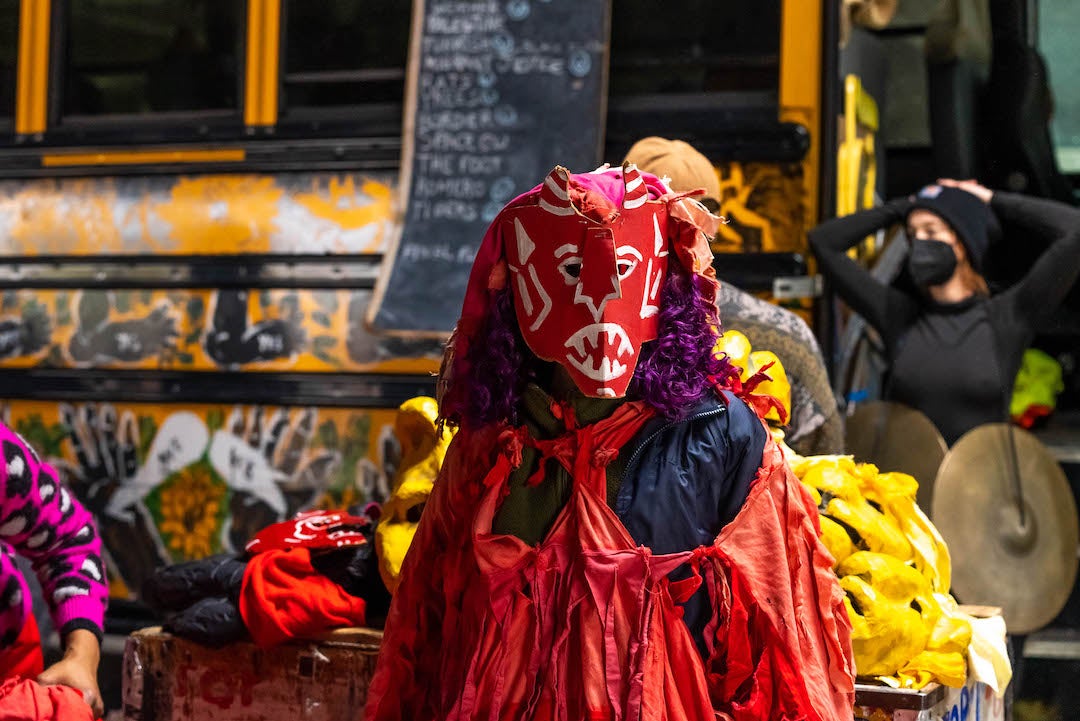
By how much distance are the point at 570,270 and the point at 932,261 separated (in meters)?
2.59

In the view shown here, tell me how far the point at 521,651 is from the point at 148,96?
417 centimetres

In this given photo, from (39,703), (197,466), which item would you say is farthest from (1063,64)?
(39,703)

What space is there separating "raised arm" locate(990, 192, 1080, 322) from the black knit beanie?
0.49ft

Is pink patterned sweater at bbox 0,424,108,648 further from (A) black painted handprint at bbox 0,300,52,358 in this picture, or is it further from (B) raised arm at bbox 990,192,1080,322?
(A) black painted handprint at bbox 0,300,52,358

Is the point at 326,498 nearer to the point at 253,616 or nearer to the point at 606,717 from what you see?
the point at 253,616

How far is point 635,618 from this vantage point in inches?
86.0

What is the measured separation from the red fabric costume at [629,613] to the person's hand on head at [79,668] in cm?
65

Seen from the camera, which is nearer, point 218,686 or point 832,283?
point 218,686

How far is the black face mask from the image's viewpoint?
4.59 m

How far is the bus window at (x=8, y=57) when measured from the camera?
233 inches

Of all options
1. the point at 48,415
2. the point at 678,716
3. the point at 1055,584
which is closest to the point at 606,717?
the point at 678,716

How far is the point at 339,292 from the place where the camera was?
537cm

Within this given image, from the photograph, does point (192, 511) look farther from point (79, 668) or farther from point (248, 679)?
point (79, 668)

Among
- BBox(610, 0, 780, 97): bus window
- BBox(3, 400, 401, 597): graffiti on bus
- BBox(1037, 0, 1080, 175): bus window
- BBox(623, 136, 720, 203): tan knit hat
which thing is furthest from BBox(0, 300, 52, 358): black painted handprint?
BBox(1037, 0, 1080, 175): bus window
